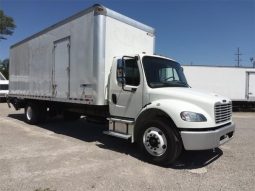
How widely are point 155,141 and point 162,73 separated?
1822 mm

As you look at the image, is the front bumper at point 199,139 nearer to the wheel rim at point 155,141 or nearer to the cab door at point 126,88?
the wheel rim at point 155,141

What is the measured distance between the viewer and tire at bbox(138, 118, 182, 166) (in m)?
5.81

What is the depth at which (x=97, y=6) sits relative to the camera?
7.35 metres

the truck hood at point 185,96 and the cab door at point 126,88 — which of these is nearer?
the truck hood at point 185,96

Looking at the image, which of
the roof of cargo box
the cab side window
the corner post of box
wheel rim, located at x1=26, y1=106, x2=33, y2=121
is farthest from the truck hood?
wheel rim, located at x1=26, y1=106, x2=33, y2=121

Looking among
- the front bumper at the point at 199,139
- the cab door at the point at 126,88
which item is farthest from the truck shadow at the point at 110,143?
the cab door at the point at 126,88

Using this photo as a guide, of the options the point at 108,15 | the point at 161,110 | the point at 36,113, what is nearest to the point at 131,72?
the point at 161,110

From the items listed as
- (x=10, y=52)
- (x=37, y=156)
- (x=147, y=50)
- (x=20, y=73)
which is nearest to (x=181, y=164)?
(x=37, y=156)

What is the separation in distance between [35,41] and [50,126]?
327cm

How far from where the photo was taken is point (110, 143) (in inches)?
320

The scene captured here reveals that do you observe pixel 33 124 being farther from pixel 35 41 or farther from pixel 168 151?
pixel 168 151

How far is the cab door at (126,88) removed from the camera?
Answer: 6.78 m

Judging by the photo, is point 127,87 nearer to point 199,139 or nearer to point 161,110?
point 161,110

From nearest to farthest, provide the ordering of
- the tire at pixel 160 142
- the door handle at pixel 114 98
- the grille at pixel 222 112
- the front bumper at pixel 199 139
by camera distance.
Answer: the front bumper at pixel 199 139, the tire at pixel 160 142, the grille at pixel 222 112, the door handle at pixel 114 98
